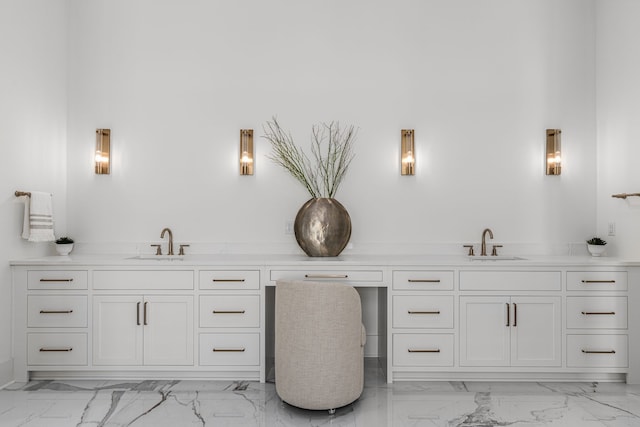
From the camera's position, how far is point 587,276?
9.25 feet

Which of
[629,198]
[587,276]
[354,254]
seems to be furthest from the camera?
[354,254]

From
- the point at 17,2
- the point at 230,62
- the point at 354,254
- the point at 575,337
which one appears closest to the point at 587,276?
the point at 575,337

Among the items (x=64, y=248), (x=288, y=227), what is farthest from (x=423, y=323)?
(x=64, y=248)

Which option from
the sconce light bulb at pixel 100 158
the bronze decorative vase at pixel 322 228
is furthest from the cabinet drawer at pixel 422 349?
the sconce light bulb at pixel 100 158

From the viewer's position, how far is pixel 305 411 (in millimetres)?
2436

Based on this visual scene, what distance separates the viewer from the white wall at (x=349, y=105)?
3439 millimetres

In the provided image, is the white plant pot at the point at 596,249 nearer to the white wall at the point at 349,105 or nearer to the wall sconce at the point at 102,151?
the white wall at the point at 349,105

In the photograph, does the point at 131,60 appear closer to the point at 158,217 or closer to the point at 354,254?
the point at 158,217

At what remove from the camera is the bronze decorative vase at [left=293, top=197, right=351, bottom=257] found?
3168 millimetres

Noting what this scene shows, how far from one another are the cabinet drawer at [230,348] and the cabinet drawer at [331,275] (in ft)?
1.47

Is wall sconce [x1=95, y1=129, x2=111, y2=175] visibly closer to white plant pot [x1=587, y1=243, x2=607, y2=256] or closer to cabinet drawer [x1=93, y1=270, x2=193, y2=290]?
cabinet drawer [x1=93, y1=270, x2=193, y2=290]

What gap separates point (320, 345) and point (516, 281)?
144 cm

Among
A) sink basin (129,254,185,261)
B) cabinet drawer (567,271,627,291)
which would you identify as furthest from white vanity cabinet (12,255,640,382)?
sink basin (129,254,185,261)

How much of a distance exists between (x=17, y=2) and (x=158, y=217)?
1.76 meters
